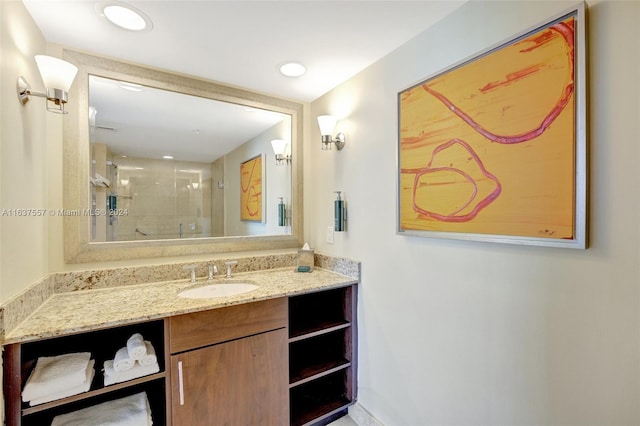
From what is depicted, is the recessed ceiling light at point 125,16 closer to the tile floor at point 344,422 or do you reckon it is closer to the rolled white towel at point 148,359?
the rolled white towel at point 148,359

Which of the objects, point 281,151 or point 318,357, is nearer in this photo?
point 318,357

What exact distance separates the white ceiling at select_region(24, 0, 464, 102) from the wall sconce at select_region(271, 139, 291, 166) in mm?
531

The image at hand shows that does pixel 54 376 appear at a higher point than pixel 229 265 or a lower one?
lower

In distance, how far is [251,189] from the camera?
2.17 m

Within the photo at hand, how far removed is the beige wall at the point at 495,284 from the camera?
855 millimetres

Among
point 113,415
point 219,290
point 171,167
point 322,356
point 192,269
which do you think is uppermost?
point 171,167

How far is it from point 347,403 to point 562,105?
76.3 inches

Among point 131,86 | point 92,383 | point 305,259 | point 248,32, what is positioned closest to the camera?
point 92,383

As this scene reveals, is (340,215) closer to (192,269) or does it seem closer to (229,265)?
(229,265)

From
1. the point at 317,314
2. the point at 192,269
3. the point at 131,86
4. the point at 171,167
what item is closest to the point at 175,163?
the point at 171,167

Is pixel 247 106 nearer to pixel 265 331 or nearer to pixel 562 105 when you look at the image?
pixel 265 331

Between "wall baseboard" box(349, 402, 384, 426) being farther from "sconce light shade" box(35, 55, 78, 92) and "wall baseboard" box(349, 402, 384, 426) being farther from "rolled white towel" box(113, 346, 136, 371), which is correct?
"sconce light shade" box(35, 55, 78, 92)

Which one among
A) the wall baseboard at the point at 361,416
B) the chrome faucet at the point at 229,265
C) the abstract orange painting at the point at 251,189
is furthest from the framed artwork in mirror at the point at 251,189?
the wall baseboard at the point at 361,416

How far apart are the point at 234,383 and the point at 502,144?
1642 millimetres
